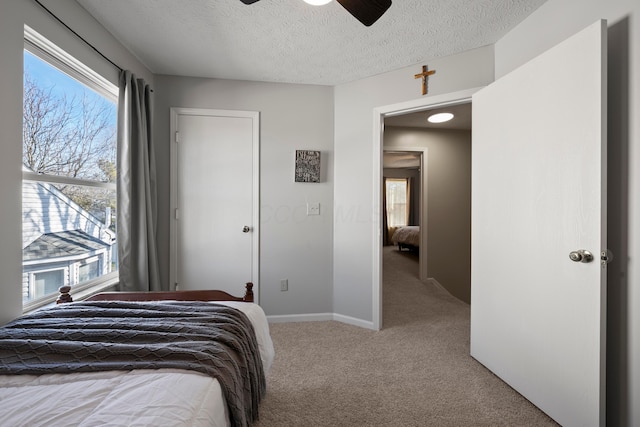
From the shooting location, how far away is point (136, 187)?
2469mm

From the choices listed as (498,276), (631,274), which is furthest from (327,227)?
(631,274)

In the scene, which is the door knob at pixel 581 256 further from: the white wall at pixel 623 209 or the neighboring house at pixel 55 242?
the neighboring house at pixel 55 242

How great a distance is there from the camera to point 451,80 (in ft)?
8.44

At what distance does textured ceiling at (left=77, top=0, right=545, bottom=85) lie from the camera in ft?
6.37

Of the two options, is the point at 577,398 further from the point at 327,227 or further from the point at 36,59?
the point at 36,59

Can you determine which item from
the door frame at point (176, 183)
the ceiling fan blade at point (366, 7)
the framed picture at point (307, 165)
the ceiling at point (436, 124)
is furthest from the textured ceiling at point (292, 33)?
the ceiling at point (436, 124)

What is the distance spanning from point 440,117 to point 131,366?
396 cm

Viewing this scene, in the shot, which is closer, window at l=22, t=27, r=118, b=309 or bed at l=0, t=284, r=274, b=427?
bed at l=0, t=284, r=274, b=427

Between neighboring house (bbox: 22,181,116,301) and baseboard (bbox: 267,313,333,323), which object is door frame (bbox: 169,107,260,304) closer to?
baseboard (bbox: 267,313,333,323)

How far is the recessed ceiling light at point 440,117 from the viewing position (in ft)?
12.5

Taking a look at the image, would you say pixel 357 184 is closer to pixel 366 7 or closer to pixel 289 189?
pixel 289 189

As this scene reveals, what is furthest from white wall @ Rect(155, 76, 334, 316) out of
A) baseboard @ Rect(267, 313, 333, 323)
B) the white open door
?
the white open door

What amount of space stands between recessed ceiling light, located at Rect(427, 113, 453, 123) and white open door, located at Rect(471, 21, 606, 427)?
65.6 inches

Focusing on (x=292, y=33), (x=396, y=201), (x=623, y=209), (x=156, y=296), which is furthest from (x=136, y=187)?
(x=396, y=201)
